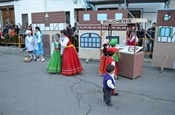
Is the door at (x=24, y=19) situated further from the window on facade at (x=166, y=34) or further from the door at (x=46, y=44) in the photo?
the window on facade at (x=166, y=34)

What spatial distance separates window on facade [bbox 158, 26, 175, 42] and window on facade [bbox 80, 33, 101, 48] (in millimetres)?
2510

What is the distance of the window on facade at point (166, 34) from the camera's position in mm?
6760

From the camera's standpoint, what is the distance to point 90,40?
8.46 meters

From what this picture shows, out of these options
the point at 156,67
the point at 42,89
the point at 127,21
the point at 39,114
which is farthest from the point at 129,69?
the point at 39,114

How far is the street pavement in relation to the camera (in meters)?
4.25

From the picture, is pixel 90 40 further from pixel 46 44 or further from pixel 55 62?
pixel 46 44

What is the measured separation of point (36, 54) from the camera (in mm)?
9492

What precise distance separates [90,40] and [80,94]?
12.3 ft

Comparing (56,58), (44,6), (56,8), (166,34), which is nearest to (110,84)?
(56,58)

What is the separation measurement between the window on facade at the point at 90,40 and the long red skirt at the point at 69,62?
184 centimetres

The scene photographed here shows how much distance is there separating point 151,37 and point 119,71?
13.8 feet

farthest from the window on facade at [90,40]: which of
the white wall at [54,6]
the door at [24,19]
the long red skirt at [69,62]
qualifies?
the door at [24,19]

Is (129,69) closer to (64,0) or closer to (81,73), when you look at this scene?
(81,73)

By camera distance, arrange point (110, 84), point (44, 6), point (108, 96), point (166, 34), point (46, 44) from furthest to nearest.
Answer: point (44, 6), point (46, 44), point (166, 34), point (108, 96), point (110, 84)
